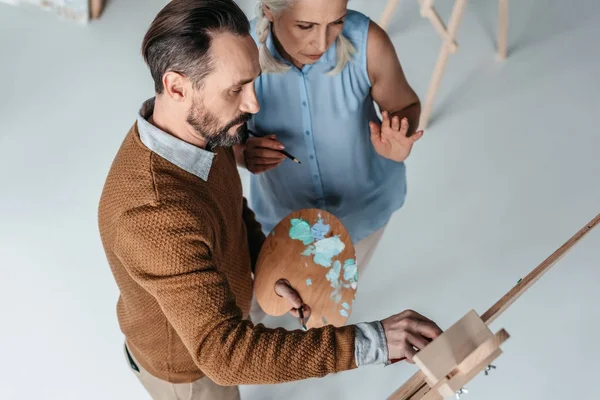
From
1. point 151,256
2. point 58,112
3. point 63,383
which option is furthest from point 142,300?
point 58,112

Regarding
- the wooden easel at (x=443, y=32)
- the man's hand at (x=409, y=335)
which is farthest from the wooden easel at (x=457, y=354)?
the wooden easel at (x=443, y=32)

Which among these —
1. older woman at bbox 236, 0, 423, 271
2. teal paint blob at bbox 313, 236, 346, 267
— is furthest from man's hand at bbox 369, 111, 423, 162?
teal paint blob at bbox 313, 236, 346, 267

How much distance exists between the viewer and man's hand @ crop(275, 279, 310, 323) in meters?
1.84

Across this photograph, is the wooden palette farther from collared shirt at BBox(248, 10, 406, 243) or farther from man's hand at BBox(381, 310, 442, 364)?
man's hand at BBox(381, 310, 442, 364)

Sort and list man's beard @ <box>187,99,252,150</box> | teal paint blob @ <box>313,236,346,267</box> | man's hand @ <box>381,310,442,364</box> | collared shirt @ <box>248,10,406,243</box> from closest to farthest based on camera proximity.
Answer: man's hand @ <box>381,310,442,364</box>
man's beard @ <box>187,99,252,150</box>
collared shirt @ <box>248,10,406,243</box>
teal paint blob @ <box>313,236,346,267</box>

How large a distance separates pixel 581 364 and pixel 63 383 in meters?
2.05

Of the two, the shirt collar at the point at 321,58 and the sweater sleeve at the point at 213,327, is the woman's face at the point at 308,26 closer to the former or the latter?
the shirt collar at the point at 321,58

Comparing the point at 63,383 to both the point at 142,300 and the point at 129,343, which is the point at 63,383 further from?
the point at 142,300

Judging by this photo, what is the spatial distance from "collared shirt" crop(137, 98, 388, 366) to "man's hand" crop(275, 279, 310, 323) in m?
0.49

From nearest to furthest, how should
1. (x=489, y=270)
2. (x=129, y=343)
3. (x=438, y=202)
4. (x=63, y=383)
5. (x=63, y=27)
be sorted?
(x=129, y=343) < (x=63, y=383) < (x=489, y=270) < (x=438, y=202) < (x=63, y=27)

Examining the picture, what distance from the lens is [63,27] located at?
11.9ft

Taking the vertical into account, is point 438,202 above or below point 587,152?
below

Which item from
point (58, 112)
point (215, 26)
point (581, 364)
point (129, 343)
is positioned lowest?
point (58, 112)

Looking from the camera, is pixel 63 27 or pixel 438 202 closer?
pixel 438 202
